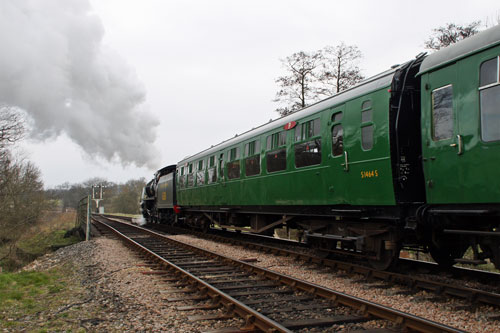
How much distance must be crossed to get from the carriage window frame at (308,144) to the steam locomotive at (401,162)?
0.02 metres

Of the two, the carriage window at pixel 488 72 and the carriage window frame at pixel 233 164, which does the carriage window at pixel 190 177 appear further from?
the carriage window at pixel 488 72

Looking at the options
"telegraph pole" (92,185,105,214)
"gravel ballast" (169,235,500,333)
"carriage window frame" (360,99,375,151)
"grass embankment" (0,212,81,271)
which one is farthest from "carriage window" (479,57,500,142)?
"telegraph pole" (92,185,105,214)

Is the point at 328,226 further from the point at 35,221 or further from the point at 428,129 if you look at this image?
the point at 35,221

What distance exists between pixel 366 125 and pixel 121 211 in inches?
2586

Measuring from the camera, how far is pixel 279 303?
5.68m

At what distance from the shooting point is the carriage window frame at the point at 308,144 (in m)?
8.31

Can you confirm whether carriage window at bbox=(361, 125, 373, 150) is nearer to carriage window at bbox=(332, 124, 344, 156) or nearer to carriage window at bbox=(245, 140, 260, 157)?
carriage window at bbox=(332, 124, 344, 156)

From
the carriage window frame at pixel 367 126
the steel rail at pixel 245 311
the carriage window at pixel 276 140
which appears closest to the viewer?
the steel rail at pixel 245 311

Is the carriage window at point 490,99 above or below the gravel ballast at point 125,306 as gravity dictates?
above

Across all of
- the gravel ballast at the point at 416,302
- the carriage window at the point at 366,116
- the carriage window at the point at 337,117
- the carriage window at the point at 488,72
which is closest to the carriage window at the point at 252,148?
the carriage window at the point at 337,117

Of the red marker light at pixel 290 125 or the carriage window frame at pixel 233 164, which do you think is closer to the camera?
the red marker light at pixel 290 125

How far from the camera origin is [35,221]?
29.6 meters

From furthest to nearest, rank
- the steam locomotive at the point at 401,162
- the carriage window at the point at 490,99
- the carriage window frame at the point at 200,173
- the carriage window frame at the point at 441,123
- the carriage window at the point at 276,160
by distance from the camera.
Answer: the carriage window frame at the point at 200,173 < the carriage window at the point at 276,160 < the carriage window frame at the point at 441,123 < the steam locomotive at the point at 401,162 < the carriage window at the point at 490,99

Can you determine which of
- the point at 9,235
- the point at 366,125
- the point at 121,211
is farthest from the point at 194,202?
the point at 121,211
